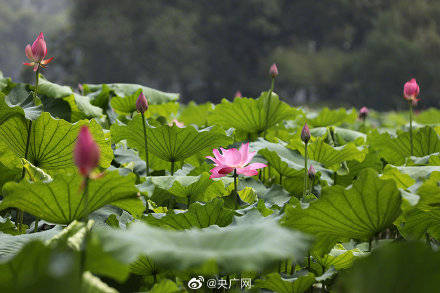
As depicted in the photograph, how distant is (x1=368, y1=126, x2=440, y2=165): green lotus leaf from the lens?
1757 millimetres

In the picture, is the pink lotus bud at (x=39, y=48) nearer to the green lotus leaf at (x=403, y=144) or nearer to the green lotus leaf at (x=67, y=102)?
the green lotus leaf at (x=67, y=102)

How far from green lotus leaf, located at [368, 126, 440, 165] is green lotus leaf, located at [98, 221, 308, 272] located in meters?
1.25

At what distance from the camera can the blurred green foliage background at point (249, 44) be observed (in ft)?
92.3

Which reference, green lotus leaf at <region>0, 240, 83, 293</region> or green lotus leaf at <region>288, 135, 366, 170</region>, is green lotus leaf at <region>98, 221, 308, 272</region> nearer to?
green lotus leaf at <region>0, 240, 83, 293</region>

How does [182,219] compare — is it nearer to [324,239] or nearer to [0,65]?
[324,239]

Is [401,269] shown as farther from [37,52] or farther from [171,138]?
[37,52]

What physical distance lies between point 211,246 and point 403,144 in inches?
55.0

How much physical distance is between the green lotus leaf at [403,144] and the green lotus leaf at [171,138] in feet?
2.29

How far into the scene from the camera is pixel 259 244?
63 centimetres

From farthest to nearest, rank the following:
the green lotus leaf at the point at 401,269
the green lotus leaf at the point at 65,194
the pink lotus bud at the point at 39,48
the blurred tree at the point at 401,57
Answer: the blurred tree at the point at 401,57, the pink lotus bud at the point at 39,48, the green lotus leaf at the point at 65,194, the green lotus leaf at the point at 401,269

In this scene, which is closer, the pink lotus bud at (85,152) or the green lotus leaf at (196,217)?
the pink lotus bud at (85,152)

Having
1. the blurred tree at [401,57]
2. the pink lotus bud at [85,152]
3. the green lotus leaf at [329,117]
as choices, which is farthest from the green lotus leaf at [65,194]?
the blurred tree at [401,57]

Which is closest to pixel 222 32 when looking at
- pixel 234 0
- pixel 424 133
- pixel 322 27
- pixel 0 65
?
pixel 234 0

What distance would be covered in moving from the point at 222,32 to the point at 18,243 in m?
30.1
